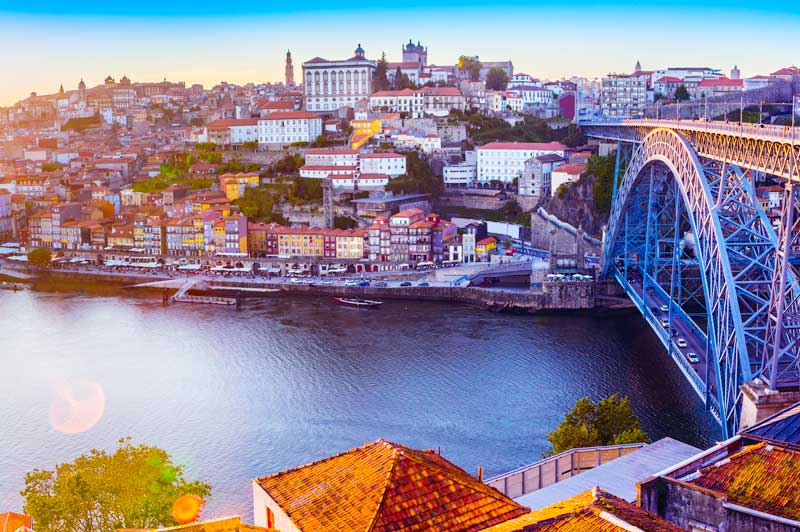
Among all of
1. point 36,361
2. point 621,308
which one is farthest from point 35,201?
point 621,308

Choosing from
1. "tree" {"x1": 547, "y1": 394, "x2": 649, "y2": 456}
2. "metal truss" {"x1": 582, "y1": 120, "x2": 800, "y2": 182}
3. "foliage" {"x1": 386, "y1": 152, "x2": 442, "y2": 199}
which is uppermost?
"metal truss" {"x1": 582, "y1": 120, "x2": 800, "y2": 182}

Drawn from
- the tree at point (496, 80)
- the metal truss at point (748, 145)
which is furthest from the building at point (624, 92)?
the metal truss at point (748, 145)

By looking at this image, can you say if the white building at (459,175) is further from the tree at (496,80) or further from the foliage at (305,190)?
the tree at (496,80)

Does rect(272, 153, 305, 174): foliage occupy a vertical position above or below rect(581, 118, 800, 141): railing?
below

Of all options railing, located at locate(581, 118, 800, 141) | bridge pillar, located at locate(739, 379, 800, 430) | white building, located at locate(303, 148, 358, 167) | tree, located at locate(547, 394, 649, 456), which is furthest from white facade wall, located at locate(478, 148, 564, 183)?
bridge pillar, located at locate(739, 379, 800, 430)

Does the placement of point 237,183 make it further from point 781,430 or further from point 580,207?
point 781,430

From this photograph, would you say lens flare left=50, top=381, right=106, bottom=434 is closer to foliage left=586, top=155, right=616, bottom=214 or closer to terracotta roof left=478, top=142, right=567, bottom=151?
foliage left=586, top=155, right=616, bottom=214

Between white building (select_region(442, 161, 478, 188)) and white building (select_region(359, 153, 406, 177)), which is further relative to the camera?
white building (select_region(442, 161, 478, 188))
